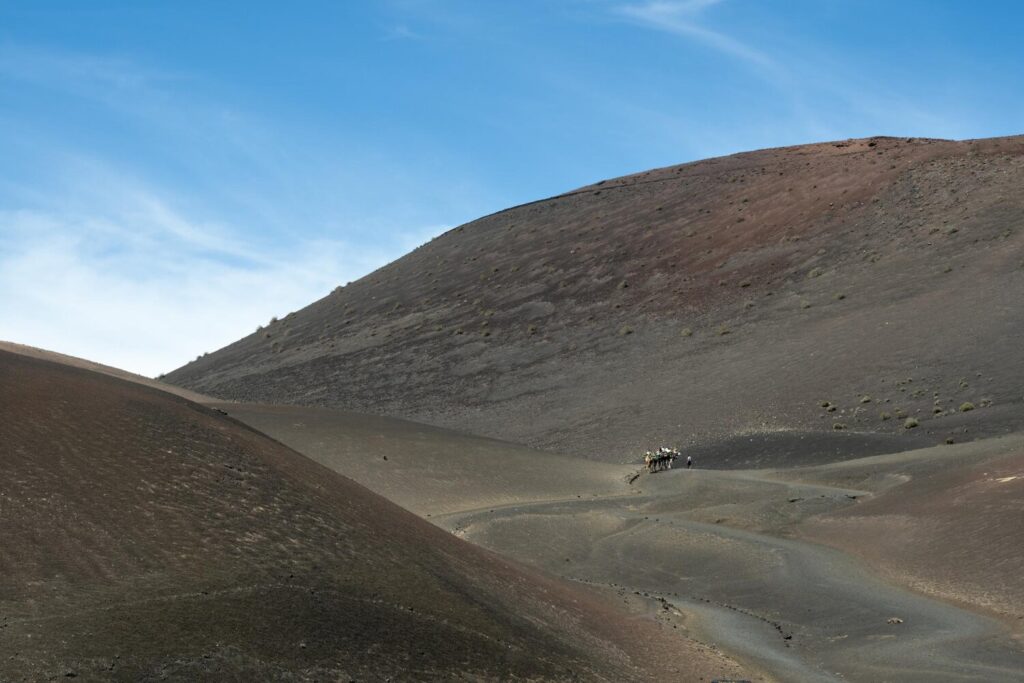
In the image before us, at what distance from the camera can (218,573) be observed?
36.4 ft

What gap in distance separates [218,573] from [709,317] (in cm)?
5340

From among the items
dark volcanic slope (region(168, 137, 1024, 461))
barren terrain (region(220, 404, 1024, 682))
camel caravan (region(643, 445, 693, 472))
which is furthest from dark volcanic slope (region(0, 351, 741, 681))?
dark volcanic slope (region(168, 137, 1024, 461))

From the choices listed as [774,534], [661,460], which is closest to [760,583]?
[774,534]

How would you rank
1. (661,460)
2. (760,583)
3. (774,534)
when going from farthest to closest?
(661,460) < (774,534) < (760,583)

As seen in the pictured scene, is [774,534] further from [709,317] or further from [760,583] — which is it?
[709,317]

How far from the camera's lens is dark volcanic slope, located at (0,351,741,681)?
9.69 meters

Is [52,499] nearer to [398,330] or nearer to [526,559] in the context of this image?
[526,559]

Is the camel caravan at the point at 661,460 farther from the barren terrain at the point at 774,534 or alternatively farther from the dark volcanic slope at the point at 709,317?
the dark volcanic slope at the point at 709,317

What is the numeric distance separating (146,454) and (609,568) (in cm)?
1388

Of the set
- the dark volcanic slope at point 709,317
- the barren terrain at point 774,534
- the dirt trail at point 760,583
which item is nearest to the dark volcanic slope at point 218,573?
the dirt trail at point 760,583

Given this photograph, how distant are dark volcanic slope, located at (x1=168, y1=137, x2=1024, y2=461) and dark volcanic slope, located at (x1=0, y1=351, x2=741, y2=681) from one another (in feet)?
88.9

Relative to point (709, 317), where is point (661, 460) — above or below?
below

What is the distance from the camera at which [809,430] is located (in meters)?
44.0

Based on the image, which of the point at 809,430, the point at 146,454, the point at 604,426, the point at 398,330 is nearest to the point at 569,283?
the point at 398,330
